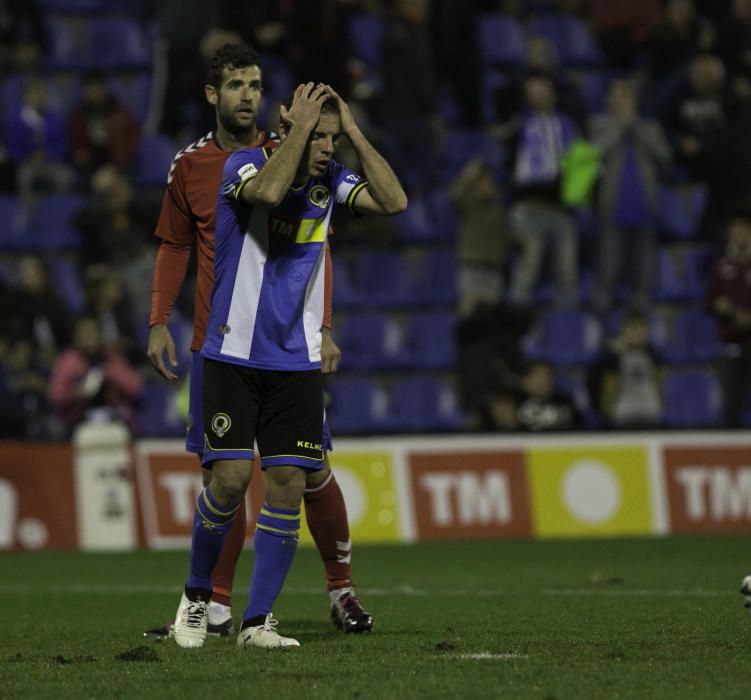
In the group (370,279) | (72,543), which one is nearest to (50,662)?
(72,543)

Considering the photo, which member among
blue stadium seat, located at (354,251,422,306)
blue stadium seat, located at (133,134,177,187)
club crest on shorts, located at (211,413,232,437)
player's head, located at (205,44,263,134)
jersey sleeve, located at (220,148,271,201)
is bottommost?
club crest on shorts, located at (211,413,232,437)

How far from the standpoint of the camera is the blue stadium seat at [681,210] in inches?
654

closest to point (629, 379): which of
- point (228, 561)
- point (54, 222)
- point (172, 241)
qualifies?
point (54, 222)

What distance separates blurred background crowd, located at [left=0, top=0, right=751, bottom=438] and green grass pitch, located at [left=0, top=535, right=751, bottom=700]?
3.48m

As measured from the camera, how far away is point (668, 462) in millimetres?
12742

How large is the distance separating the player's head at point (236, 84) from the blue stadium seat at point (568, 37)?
12.0 meters

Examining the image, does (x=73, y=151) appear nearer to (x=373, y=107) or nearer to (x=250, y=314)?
(x=373, y=107)

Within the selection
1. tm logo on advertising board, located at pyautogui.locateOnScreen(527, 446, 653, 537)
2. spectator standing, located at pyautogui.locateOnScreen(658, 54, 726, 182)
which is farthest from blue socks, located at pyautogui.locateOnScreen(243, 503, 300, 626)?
spectator standing, located at pyautogui.locateOnScreen(658, 54, 726, 182)

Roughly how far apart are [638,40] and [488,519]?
22.0ft

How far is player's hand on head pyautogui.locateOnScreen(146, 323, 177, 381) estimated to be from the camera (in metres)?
6.51

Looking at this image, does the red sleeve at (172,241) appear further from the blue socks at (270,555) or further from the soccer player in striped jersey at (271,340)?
the blue socks at (270,555)

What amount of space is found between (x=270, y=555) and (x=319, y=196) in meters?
1.32

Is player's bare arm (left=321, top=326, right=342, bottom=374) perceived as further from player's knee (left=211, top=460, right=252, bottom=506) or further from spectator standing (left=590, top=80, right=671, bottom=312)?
spectator standing (left=590, top=80, right=671, bottom=312)

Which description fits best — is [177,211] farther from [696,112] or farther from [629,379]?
[696,112]
